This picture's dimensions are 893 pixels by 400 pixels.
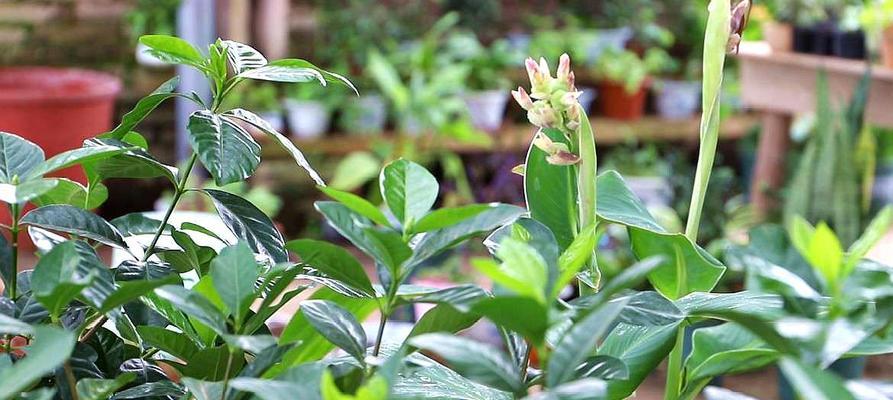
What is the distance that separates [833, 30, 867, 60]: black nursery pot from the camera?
128 inches

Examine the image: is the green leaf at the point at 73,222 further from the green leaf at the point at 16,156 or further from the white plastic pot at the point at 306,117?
the white plastic pot at the point at 306,117

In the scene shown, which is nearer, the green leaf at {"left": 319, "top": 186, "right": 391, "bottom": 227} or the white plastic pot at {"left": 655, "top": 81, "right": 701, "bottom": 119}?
the green leaf at {"left": 319, "top": 186, "right": 391, "bottom": 227}

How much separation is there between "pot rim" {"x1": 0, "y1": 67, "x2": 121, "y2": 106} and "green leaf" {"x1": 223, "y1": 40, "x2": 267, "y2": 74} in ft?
9.57

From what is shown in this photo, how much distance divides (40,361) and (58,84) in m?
3.49

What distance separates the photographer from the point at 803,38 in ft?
11.0

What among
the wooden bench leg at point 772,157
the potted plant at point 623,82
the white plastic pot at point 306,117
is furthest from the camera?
the potted plant at point 623,82

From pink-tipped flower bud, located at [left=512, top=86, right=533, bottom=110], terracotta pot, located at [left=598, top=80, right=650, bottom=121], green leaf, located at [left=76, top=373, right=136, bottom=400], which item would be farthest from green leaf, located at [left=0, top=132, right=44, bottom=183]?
terracotta pot, located at [left=598, top=80, right=650, bottom=121]

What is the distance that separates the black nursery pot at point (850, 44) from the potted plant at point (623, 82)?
38.2 inches

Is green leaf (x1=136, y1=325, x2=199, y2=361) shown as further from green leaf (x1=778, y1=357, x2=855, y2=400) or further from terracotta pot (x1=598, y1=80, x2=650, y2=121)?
terracotta pot (x1=598, y1=80, x2=650, y2=121)

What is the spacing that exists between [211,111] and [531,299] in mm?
224

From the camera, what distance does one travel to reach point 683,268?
2.04ft

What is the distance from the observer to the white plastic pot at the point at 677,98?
4.41 metres

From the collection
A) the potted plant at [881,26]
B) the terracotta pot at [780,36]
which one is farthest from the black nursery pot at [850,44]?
the terracotta pot at [780,36]

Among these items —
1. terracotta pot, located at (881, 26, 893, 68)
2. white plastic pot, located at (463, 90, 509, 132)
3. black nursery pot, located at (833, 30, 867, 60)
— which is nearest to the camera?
terracotta pot, located at (881, 26, 893, 68)
